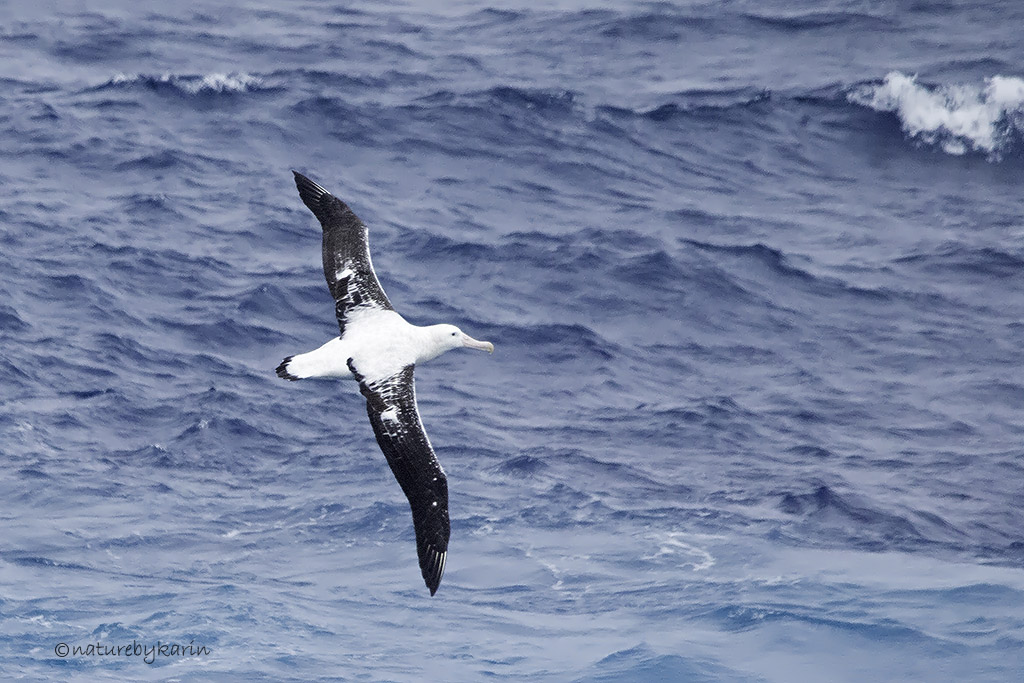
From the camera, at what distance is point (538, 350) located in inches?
1006

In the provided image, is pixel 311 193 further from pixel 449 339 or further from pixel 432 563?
pixel 432 563

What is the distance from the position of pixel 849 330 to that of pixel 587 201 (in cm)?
574

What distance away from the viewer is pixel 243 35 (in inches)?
1428

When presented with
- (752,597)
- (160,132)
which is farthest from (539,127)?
(752,597)

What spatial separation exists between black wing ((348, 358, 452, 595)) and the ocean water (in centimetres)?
534

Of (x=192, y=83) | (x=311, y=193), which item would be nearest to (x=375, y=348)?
(x=311, y=193)

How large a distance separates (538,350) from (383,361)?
8.57 metres

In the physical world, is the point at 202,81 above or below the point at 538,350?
above

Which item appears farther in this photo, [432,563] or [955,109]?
[955,109]

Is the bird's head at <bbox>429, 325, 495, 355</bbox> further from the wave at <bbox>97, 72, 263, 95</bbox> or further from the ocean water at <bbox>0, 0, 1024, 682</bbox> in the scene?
the wave at <bbox>97, 72, 263, 95</bbox>

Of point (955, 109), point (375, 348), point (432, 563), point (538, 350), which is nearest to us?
point (432, 563)

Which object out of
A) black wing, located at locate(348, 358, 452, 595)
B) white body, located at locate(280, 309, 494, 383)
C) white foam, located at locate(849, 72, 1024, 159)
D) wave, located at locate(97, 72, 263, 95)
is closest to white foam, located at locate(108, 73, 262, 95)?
wave, located at locate(97, 72, 263, 95)

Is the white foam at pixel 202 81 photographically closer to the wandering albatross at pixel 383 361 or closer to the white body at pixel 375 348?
the wandering albatross at pixel 383 361

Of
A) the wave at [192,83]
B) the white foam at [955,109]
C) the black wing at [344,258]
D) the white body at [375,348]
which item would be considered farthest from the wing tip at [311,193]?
the white foam at [955,109]
